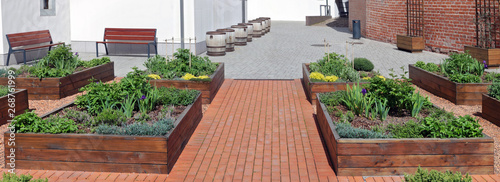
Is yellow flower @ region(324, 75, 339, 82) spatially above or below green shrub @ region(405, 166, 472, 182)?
above

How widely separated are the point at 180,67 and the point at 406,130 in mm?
6265

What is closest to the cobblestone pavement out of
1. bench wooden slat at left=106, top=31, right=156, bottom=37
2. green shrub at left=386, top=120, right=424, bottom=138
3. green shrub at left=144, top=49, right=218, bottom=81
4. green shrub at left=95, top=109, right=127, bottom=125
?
green shrub at left=144, top=49, right=218, bottom=81

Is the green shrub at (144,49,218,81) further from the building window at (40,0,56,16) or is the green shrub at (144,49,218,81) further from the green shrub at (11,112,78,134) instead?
the building window at (40,0,56,16)

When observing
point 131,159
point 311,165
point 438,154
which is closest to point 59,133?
point 131,159

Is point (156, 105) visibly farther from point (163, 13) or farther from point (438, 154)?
point (163, 13)

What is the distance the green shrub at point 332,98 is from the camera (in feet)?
28.2

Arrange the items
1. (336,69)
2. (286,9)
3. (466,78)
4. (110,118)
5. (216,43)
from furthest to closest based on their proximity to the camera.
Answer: (286,9) → (216,43) → (336,69) → (466,78) → (110,118)

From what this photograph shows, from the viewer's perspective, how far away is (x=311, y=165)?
6609 millimetres

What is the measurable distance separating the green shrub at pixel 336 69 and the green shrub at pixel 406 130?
3740 millimetres

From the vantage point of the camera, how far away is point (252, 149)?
23.8 ft

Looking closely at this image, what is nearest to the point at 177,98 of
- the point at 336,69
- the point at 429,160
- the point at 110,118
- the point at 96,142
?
the point at 110,118

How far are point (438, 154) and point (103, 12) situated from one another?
49.8ft

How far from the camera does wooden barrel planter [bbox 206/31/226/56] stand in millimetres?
18641

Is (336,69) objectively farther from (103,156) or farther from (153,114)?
(103,156)
